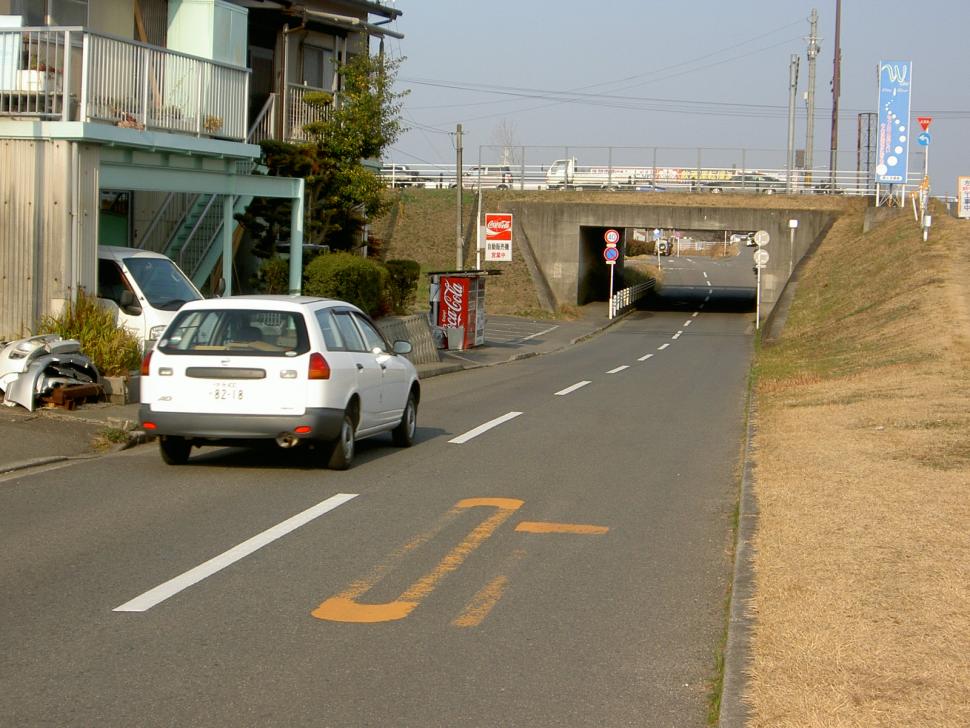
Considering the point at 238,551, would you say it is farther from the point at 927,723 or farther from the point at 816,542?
→ the point at 927,723

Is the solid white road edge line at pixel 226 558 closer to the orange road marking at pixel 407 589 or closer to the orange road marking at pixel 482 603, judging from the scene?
the orange road marking at pixel 407 589

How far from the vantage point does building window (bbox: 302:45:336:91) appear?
29.7m

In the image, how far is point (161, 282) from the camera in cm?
1750

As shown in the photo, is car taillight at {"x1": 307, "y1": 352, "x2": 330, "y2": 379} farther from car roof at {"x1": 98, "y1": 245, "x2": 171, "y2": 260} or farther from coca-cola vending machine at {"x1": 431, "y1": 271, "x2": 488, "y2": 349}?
coca-cola vending machine at {"x1": 431, "y1": 271, "x2": 488, "y2": 349}

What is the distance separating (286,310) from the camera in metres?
11.0

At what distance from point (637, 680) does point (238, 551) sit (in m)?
3.27

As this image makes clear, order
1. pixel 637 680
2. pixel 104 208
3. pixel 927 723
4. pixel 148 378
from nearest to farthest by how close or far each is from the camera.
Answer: pixel 927 723 → pixel 637 680 → pixel 148 378 → pixel 104 208

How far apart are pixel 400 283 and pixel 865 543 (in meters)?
20.8

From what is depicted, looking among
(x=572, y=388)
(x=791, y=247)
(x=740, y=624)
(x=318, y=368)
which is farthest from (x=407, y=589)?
(x=791, y=247)

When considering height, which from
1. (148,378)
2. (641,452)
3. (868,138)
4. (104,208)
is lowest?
(641,452)

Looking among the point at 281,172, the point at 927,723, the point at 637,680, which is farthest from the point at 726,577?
the point at 281,172

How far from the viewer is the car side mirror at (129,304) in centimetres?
1689

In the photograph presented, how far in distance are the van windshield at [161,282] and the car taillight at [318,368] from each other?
23.2 feet

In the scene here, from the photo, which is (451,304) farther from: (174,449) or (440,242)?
(440,242)
